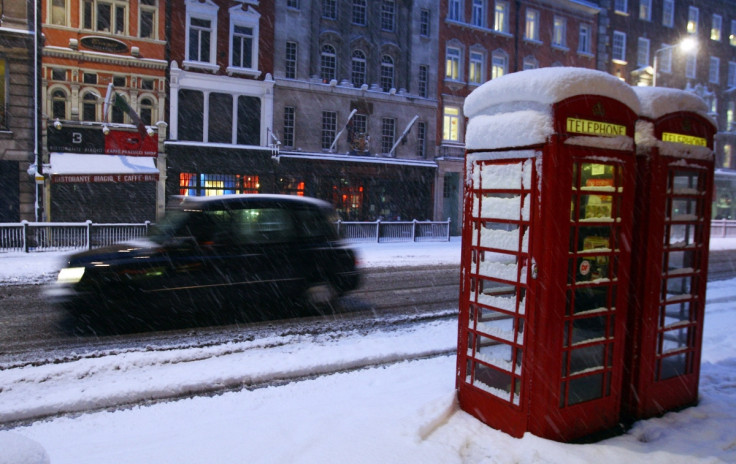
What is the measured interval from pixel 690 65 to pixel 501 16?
64.8ft

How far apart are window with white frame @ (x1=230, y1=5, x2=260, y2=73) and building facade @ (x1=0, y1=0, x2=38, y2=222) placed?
26.5ft

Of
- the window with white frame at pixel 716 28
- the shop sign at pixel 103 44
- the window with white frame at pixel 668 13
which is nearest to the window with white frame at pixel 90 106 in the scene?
the shop sign at pixel 103 44

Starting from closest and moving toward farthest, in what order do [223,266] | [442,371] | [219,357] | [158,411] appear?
[158,411]
[442,371]
[219,357]
[223,266]

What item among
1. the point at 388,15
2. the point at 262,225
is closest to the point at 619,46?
the point at 388,15

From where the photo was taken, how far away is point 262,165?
24.9m

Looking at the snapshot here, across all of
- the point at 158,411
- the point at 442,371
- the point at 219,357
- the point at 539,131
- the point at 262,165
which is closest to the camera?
the point at 539,131

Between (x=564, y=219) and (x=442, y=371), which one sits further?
(x=442, y=371)

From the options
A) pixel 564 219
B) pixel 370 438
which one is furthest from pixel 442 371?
pixel 564 219

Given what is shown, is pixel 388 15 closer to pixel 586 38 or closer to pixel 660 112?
pixel 586 38

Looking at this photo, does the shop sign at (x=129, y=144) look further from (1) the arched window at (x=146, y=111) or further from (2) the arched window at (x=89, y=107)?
(2) the arched window at (x=89, y=107)

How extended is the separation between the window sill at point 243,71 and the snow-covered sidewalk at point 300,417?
67.5 ft

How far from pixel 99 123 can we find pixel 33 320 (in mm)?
16210

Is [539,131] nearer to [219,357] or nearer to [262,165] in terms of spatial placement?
[219,357]

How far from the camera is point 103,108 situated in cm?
2186
